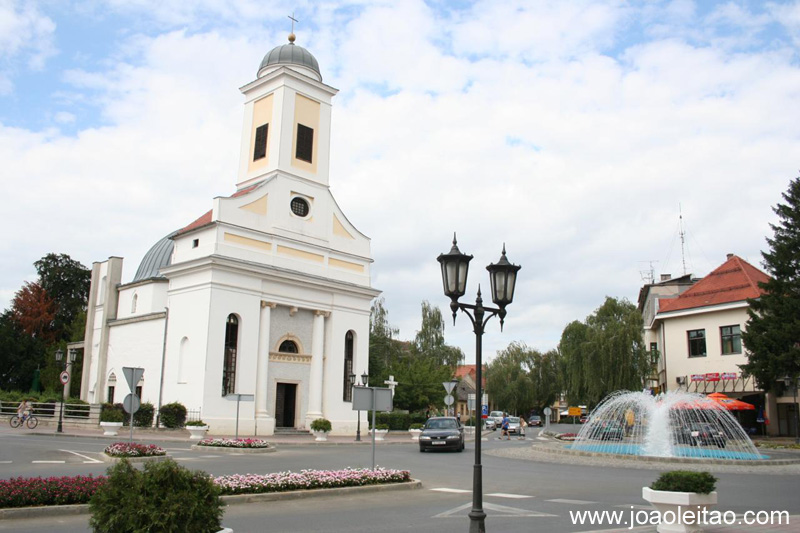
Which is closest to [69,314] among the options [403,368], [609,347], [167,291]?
[167,291]

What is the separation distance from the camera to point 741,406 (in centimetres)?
3375

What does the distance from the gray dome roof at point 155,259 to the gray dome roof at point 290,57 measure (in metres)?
13.8

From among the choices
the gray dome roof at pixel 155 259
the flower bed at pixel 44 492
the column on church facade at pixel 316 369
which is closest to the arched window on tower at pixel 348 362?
the column on church facade at pixel 316 369

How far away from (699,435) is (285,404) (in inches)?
908

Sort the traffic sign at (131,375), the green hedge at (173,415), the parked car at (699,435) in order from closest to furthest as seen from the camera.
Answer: the traffic sign at (131,375)
the parked car at (699,435)
the green hedge at (173,415)

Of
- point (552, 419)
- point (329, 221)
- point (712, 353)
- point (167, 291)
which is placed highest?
point (329, 221)

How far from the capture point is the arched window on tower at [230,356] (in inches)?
1428

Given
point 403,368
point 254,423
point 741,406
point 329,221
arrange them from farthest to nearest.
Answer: point 403,368
point 329,221
point 254,423
point 741,406

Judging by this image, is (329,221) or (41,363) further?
(41,363)

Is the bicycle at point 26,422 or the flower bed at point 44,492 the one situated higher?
the flower bed at point 44,492

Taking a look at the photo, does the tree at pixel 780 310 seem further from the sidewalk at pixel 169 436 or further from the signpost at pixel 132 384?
the signpost at pixel 132 384

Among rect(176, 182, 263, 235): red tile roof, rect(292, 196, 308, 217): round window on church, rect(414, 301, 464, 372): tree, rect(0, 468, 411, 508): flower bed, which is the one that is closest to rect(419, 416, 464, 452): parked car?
rect(0, 468, 411, 508): flower bed

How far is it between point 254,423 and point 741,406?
83.0 ft

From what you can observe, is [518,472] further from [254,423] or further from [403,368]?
[403,368]
